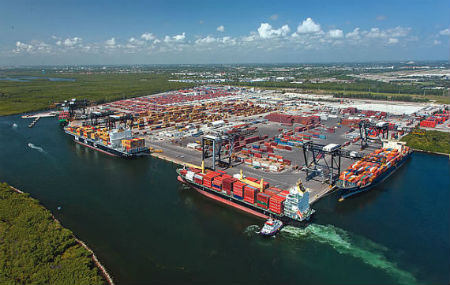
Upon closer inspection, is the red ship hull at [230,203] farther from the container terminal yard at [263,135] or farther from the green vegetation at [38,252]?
the green vegetation at [38,252]

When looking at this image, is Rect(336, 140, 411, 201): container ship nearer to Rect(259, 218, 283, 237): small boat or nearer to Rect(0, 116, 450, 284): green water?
Rect(0, 116, 450, 284): green water

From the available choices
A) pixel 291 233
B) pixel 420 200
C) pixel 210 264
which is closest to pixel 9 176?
pixel 210 264

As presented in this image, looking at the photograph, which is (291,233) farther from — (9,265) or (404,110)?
(404,110)

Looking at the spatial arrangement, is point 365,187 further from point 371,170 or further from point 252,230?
point 252,230

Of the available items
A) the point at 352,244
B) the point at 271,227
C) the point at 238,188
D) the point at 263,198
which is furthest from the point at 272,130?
the point at 352,244

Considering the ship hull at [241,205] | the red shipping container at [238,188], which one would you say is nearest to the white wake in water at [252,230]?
the ship hull at [241,205]
